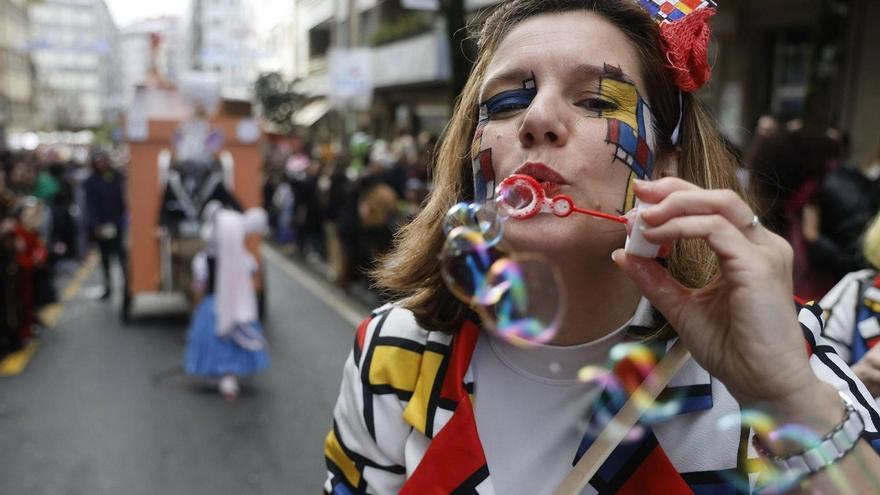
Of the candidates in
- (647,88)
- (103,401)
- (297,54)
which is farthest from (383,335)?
(297,54)

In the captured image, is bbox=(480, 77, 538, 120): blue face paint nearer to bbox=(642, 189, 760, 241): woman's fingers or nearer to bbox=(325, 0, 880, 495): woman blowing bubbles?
bbox=(325, 0, 880, 495): woman blowing bubbles

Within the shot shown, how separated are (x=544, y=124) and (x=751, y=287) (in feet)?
1.31

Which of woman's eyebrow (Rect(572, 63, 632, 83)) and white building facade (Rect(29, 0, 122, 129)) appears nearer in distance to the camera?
woman's eyebrow (Rect(572, 63, 632, 83))

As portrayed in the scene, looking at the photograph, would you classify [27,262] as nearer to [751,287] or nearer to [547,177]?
[547,177]

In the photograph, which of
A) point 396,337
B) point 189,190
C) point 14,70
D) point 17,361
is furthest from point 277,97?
point 396,337

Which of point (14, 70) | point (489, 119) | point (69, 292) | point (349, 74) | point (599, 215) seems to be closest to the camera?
point (599, 215)

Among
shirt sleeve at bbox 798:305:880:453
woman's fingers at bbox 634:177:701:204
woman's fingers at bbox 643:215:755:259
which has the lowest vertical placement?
shirt sleeve at bbox 798:305:880:453

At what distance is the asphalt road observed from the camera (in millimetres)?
4184

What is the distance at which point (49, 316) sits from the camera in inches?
345

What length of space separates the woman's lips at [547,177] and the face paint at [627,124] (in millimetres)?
109

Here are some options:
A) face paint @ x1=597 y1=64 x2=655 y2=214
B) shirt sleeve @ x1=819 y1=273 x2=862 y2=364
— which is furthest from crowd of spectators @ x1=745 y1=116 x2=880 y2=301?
face paint @ x1=597 y1=64 x2=655 y2=214

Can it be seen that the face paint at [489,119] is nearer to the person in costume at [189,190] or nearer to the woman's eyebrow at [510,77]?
the woman's eyebrow at [510,77]

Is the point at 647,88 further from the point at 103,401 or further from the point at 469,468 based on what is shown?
the point at 103,401

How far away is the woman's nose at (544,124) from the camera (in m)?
1.20
